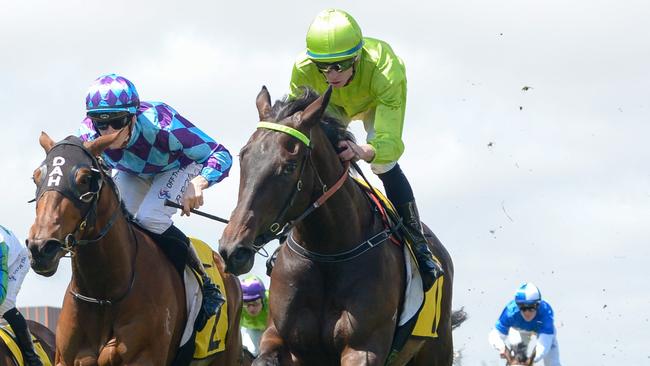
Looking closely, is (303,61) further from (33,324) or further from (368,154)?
(33,324)

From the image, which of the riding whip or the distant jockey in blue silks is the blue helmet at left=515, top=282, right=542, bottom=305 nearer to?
the distant jockey in blue silks

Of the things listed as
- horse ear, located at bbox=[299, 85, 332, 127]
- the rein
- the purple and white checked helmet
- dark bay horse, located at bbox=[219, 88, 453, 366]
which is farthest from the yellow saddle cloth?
the purple and white checked helmet

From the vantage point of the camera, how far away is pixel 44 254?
8711 millimetres

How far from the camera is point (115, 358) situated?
376 inches

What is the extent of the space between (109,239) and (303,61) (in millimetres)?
1800

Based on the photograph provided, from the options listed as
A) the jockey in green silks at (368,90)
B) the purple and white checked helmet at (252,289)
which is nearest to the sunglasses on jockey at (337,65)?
the jockey in green silks at (368,90)

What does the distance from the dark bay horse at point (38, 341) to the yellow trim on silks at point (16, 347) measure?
43 millimetres

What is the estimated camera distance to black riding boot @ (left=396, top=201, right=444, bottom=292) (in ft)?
32.6

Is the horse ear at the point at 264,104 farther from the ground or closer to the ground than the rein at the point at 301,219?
farther from the ground

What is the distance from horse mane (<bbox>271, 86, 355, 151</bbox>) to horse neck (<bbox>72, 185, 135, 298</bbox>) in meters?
1.41

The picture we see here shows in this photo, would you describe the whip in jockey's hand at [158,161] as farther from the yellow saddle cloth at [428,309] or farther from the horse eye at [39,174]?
the yellow saddle cloth at [428,309]

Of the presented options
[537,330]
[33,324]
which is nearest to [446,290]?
[33,324]

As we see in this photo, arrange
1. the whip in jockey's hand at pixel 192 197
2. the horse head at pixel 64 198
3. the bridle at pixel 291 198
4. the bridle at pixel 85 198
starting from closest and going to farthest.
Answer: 1. the bridle at pixel 291 198
2. the horse head at pixel 64 198
3. the bridle at pixel 85 198
4. the whip in jockey's hand at pixel 192 197

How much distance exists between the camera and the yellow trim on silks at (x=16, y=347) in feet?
36.7
